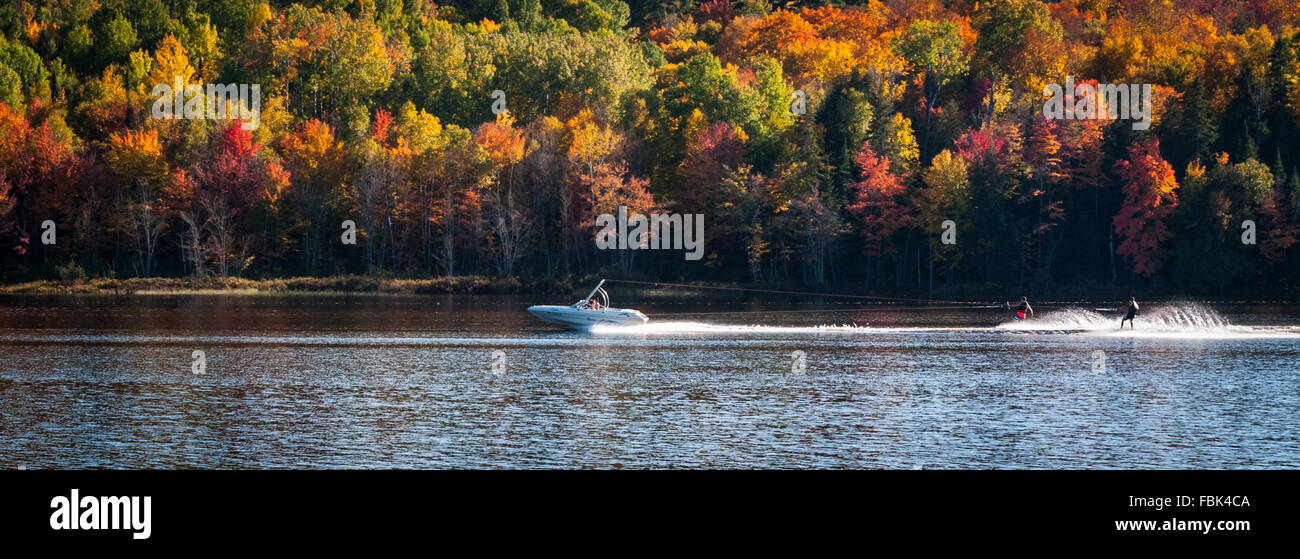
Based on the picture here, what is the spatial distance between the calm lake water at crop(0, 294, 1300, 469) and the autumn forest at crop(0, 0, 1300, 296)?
28371 mm

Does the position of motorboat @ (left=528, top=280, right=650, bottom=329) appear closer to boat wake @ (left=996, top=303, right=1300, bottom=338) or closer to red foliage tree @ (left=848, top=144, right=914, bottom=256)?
boat wake @ (left=996, top=303, right=1300, bottom=338)

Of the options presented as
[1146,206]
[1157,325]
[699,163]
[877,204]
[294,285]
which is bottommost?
[1157,325]

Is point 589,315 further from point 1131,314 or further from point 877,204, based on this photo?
point 877,204

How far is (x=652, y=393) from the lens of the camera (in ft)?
162

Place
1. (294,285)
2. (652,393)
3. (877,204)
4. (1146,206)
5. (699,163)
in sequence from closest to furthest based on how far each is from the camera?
1. (652,393)
2. (1146,206)
3. (877,204)
4. (294,285)
5. (699,163)

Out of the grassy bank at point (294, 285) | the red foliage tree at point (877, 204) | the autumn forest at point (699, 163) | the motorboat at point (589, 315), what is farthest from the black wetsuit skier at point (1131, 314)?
the grassy bank at point (294, 285)

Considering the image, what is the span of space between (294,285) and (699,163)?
39179mm

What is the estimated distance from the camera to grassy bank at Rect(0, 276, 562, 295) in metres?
117

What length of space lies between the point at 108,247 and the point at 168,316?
4189 centimetres

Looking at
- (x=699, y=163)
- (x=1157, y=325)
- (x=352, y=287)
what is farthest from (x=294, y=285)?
(x=1157, y=325)

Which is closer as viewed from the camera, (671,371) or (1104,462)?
(1104,462)
